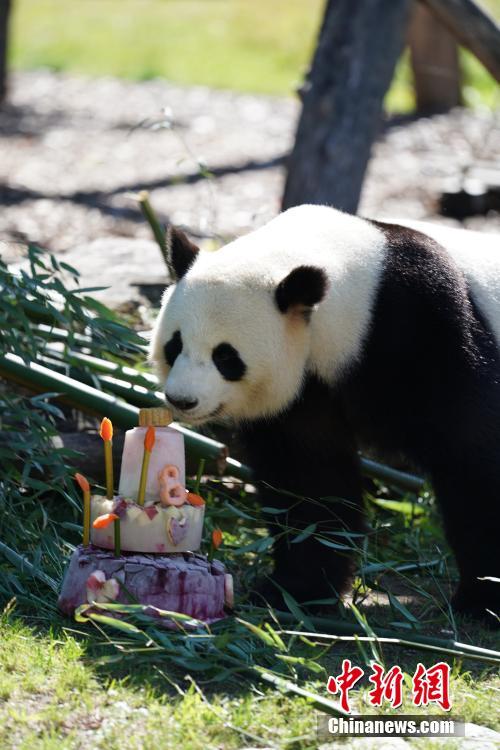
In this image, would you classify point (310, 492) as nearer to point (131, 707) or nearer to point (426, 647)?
point (426, 647)

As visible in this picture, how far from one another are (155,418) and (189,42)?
57.6ft

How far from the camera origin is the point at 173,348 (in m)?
3.40

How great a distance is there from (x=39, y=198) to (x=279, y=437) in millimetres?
5020

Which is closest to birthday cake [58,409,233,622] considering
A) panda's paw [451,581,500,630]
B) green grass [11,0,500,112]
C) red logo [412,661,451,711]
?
red logo [412,661,451,711]

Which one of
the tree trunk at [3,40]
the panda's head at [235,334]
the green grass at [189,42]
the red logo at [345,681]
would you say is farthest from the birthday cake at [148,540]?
the green grass at [189,42]

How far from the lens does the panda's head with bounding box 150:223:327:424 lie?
10.7 ft

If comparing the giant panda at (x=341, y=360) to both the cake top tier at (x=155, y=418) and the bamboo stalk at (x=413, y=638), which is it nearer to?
the cake top tier at (x=155, y=418)

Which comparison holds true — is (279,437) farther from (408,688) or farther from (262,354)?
(408,688)

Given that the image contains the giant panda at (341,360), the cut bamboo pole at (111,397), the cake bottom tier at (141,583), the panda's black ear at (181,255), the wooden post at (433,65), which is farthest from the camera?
the wooden post at (433,65)

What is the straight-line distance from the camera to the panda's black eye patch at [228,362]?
3.31 meters

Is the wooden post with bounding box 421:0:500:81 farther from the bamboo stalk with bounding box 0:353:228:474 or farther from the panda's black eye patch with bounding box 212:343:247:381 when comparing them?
the panda's black eye patch with bounding box 212:343:247:381

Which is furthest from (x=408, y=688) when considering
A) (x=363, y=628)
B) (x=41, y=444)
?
(x=41, y=444)

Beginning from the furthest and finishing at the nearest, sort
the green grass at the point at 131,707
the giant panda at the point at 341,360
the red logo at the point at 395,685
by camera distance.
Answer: the giant panda at the point at 341,360
the red logo at the point at 395,685
the green grass at the point at 131,707

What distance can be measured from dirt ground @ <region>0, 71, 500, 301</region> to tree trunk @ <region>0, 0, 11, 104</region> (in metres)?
0.23
